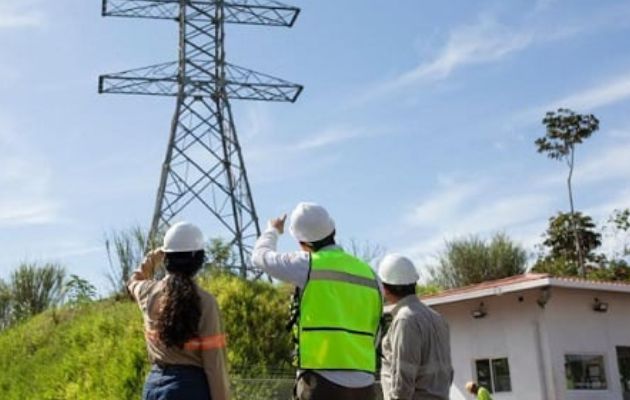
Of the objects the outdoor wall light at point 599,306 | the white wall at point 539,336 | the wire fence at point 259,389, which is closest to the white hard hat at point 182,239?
the wire fence at point 259,389

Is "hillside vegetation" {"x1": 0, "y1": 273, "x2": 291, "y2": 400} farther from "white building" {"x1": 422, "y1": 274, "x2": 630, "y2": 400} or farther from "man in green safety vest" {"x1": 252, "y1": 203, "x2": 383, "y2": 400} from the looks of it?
"man in green safety vest" {"x1": 252, "y1": 203, "x2": 383, "y2": 400}

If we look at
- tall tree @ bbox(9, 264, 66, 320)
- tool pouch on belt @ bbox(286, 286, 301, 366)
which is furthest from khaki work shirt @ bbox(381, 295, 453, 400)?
tall tree @ bbox(9, 264, 66, 320)

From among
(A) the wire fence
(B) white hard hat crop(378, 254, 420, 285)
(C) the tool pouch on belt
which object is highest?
(B) white hard hat crop(378, 254, 420, 285)

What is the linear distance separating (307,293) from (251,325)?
8.10 meters

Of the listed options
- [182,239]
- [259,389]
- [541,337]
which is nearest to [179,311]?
[182,239]

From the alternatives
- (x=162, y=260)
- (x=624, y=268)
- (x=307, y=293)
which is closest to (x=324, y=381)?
(x=307, y=293)

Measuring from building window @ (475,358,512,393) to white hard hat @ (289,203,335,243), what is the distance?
32.5ft

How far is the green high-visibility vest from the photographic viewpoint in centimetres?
363

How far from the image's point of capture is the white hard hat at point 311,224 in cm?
384

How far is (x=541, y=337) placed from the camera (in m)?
12.6

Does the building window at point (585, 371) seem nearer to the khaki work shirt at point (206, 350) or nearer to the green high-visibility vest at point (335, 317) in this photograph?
the green high-visibility vest at point (335, 317)

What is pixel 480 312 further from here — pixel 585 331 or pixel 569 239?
pixel 569 239

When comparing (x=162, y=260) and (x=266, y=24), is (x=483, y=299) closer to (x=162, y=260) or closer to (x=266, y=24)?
(x=162, y=260)

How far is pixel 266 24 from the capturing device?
22.4m
